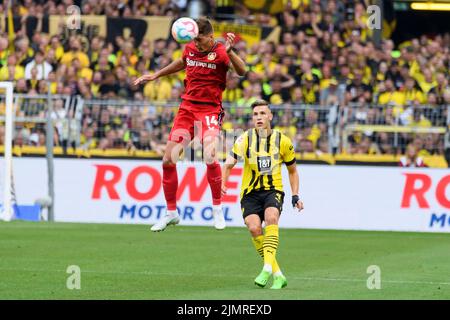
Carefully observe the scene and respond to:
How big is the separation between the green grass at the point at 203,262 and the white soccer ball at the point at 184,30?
9.95ft

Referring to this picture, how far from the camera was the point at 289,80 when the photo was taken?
1056 inches

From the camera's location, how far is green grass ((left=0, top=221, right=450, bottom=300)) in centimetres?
1376

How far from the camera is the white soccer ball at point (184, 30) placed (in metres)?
14.4

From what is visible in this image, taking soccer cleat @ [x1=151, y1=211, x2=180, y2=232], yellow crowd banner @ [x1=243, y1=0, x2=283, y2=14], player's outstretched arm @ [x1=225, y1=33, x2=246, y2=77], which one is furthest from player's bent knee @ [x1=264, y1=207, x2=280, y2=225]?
yellow crowd banner @ [x1=243, y1=0, x2=283, y2=14]

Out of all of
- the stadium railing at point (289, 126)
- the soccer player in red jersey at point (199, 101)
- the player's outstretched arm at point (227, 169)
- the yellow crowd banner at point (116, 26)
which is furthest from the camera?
the yellow crowd banner at point (116, 26)

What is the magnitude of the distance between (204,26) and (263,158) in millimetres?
1981

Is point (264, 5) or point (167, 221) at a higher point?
point (264, 5)

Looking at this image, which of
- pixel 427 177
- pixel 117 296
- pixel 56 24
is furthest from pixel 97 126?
pixel 117 296

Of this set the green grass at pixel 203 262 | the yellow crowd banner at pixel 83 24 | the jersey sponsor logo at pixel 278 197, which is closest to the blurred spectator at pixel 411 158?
the green grass at pixel 203 262

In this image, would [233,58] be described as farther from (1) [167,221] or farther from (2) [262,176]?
(1) [167,221]

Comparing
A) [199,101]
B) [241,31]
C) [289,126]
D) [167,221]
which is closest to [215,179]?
[167,221]

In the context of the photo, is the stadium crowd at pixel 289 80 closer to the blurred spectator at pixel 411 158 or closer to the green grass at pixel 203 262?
the blurred spectator at pixel 411 158

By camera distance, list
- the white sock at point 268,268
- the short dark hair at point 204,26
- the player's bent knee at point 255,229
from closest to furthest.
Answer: the white sock at point 268,268 → the player's bent knee at point 255,229 → the short dark hair at point 204,26

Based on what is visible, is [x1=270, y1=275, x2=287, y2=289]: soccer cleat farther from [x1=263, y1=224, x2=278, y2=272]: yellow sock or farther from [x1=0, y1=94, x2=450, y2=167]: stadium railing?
[x1=0, y1=94, x2=450, y2=167]: stadium railing
